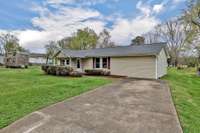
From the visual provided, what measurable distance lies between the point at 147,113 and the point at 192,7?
66.9ft

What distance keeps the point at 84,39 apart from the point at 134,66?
27.4 meters

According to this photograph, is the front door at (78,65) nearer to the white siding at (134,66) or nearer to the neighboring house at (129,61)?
the neighboring house at (129,61)

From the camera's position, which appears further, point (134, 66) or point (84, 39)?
point (84, 39)

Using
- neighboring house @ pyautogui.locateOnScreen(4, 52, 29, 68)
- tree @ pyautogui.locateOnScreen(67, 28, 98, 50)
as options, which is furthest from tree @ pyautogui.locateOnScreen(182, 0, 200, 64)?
neighboring house @ pyautogui.locateOnScreen(4, 52, 29, 68)

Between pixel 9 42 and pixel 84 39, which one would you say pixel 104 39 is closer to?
pixel 84 39

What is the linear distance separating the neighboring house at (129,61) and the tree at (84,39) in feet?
64.6

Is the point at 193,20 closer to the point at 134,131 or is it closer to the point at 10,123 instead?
the point at 134,131

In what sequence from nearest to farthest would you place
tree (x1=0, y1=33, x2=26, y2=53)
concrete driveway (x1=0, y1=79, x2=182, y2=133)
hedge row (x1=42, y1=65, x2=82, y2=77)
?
1. concrete driveway (x1=0, y1=79, x2=182, y2=133)
2. hedge row (x1=42, y1=65, x2=82, y2=77)
3. tree (x1=0, y1=33, x2=26, y2=53)

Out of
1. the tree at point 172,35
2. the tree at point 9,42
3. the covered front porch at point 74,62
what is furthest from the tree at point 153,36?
the tree at point 9,42

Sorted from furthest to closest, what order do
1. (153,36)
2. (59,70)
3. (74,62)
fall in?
(153,36) → (74,62) → (59,70)

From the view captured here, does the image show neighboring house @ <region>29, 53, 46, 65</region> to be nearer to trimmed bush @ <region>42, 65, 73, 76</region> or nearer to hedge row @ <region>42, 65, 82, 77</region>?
trimmed bush @ <region>42, 65, 73, 76</region>

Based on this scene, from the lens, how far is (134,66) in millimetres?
16938

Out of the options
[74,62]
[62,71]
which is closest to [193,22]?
[74,62]

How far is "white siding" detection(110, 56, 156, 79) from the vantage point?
51.8ft
